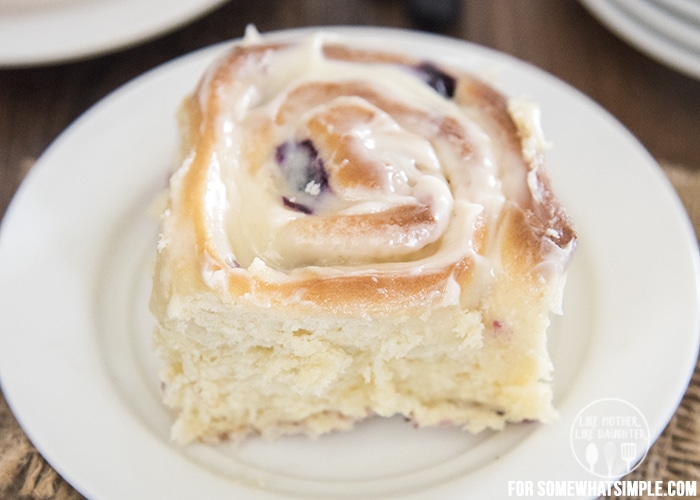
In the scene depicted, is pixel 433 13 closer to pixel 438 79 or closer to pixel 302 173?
pixel 438 79

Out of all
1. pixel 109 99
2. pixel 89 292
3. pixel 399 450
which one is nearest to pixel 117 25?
pixel 109 99

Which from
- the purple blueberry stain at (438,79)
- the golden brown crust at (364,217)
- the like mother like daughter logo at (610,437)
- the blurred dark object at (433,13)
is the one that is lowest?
the like mother like daughter logo at (610,437)

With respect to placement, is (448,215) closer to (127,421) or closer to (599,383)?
(599,383)

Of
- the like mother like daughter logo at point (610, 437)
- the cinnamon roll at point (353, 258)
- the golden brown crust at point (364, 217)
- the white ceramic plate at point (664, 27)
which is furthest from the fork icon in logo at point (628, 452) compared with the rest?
the white ceramic plate at point (664, 27)

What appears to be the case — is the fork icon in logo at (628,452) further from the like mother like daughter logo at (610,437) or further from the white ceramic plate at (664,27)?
the white ceramic plate at (664,27)

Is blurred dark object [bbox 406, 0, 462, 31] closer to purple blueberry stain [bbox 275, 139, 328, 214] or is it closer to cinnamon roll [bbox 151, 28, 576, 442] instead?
cinnamon roll [bbox 151, 28, 576, 442]

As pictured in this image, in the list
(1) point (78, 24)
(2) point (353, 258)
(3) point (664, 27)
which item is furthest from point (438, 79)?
(1) point (78, 24)

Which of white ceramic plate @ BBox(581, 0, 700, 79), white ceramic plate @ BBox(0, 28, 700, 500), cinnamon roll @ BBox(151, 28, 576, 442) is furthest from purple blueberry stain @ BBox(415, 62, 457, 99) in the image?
white ceramic plate @ BBox(581, 0, 700, 79)
